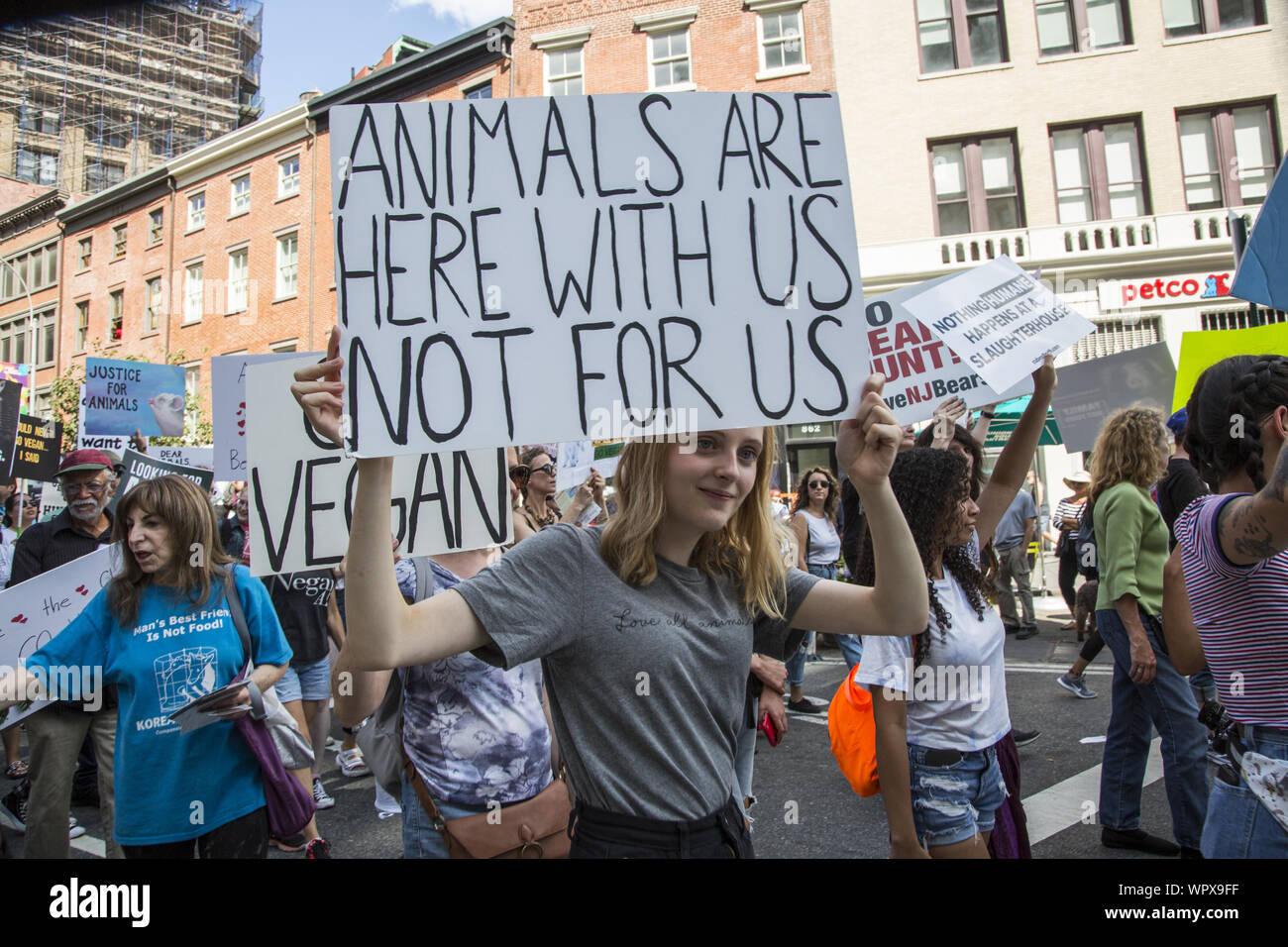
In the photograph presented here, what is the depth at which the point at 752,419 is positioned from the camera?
5.80ft

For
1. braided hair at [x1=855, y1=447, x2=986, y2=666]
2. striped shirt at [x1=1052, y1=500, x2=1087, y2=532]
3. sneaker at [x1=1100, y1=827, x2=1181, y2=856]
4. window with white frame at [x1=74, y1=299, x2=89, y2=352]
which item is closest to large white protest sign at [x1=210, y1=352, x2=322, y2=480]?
braided hair at [x1=855, y1=447, x2=986, y2=666]

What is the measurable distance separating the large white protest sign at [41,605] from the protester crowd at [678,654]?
358 mm

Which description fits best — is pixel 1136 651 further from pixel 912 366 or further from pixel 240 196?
pixel 240 196

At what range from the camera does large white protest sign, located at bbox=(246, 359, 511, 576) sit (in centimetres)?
251

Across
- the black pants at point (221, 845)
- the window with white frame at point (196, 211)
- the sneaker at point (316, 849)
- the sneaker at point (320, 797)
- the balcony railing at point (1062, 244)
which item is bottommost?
the sneaker at point (320, 797)

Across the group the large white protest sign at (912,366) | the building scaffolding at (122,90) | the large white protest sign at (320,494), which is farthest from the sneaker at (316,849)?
the building scaffolding at (122,90)

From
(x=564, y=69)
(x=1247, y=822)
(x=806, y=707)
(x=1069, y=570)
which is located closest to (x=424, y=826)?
(x=1247, y=822)

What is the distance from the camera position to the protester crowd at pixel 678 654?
1.66m

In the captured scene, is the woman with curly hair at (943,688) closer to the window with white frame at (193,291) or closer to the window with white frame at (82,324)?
the window with white frame at (193,291)

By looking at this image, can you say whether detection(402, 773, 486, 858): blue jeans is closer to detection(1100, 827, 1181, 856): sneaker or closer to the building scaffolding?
detection(1100, 827, 1181, 856): sneaker

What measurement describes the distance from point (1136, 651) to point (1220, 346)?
1.43 metres
